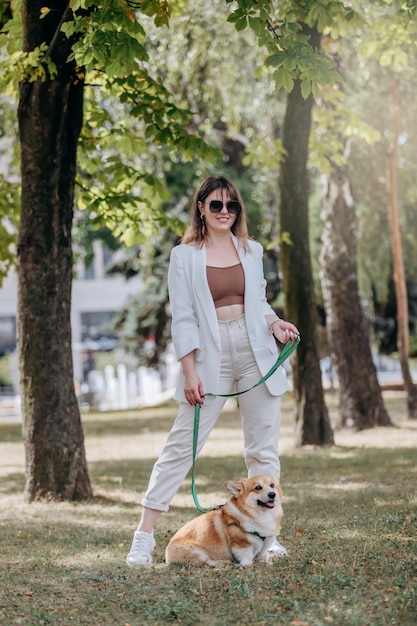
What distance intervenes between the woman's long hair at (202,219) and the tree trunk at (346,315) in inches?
362

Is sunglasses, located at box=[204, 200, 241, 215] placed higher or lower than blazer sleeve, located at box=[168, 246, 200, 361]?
higher

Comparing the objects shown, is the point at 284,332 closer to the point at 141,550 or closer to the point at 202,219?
the point at 202,219

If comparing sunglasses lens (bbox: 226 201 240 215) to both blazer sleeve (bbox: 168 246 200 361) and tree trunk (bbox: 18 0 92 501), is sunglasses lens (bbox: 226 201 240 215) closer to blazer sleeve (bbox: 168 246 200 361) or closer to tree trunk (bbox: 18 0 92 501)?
blazer sleeve (bbox: 168 246 200 361)

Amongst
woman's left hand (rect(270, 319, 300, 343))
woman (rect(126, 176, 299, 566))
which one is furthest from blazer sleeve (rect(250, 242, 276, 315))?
woman's left hand (rect(270, 319, 300, 343))

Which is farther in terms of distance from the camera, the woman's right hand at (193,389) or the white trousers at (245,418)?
the white trousers at (245,418)

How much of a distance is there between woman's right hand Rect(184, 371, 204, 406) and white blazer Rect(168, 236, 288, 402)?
0.07 metres

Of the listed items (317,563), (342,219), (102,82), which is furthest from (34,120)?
(342,219)

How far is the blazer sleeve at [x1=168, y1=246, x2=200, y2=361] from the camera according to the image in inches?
226

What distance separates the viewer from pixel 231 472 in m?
11.1

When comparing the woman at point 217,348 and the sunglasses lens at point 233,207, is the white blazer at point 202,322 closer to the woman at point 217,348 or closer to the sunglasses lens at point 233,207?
the woman at point 217,348

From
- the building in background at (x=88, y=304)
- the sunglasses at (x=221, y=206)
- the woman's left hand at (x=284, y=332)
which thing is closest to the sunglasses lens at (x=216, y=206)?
the sunglasses at (x=221, y=206)

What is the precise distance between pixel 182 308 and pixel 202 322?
138 millimetres

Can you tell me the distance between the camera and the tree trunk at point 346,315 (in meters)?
14.9

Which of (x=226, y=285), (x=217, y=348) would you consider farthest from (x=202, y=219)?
(x=217, y=348)
